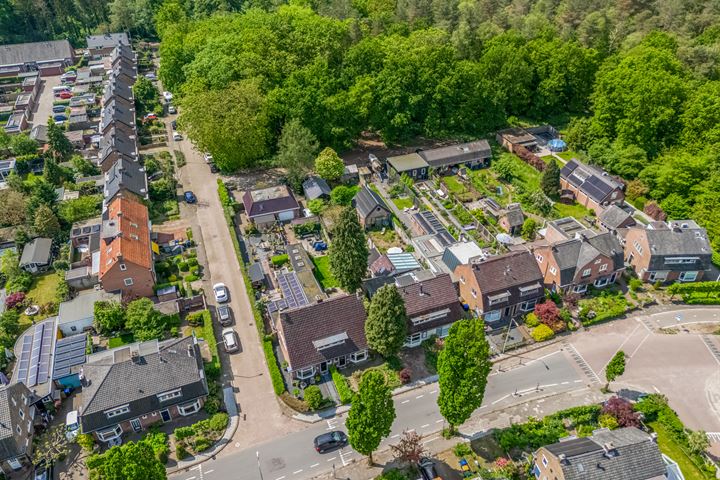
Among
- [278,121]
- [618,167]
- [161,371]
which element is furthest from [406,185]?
[161,371]

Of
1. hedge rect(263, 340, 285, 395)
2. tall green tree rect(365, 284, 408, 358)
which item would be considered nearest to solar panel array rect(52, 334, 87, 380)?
hedge rect(263, 340, 285, 395)

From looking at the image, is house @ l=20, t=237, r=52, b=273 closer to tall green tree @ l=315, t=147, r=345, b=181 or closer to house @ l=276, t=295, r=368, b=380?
house @ l=276, t=295, r=368, b=380

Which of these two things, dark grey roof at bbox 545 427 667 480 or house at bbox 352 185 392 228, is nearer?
dark grey roof at bbox 545 427 667 480

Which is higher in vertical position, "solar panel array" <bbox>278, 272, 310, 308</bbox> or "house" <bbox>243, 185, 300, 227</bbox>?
"house" <bbox>243, 185, 300, 227</bbox>

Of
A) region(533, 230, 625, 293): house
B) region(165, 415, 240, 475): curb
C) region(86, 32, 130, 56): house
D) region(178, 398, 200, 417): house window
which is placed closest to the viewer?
region(165, 415, 240, 475): curb

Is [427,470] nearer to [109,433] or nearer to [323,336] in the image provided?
[323,336]

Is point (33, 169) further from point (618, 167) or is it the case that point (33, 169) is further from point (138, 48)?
point (618, 167)
